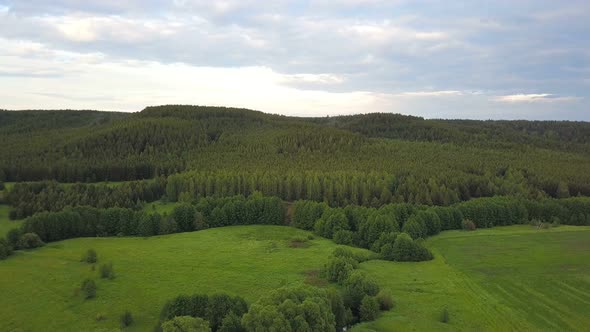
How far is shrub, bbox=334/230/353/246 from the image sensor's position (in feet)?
391

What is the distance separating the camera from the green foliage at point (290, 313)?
54.9m

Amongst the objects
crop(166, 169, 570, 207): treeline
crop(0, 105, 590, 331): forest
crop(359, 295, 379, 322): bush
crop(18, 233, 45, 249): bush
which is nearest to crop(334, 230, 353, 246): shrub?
crop(0, 105, 590, 331): forest

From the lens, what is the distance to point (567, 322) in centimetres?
6838

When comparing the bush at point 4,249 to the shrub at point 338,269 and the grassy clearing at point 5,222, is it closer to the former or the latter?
the grassy clearing at point 5,222

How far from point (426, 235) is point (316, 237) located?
2996 cm

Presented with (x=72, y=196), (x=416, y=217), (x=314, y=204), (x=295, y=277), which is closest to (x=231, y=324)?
(x=295, y=277)

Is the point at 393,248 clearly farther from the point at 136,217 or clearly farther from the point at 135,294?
the point at 136,217

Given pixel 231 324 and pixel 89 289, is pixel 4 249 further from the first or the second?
pixel 231 324

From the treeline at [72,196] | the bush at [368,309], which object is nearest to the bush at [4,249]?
the treeline at [72,196]

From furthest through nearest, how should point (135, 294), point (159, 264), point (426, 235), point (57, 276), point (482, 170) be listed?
point (482, 170), point (426, 235), point (159, 264), point (57, 276), point (135, 294)

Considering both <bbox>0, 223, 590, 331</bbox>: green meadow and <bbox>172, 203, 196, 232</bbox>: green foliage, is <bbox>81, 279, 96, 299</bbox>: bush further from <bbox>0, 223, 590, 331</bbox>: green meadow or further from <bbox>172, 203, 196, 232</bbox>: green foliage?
<bbox>172, 203, 196, 232</bbox>: green foliage

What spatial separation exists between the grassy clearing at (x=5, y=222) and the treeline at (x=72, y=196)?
6.57 feet

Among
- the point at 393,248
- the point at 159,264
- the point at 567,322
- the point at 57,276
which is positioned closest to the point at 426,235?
the point at 393,248

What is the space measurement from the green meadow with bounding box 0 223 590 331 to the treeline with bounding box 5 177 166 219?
25.7m
